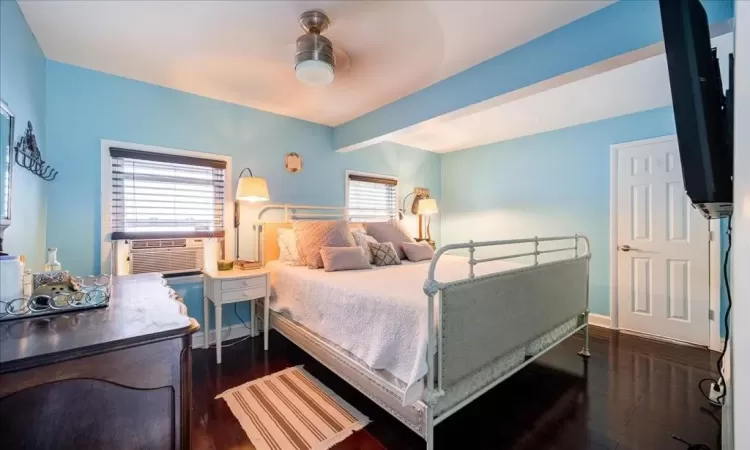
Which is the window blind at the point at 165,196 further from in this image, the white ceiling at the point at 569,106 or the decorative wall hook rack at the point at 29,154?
the white ceiling at the point at 569,106

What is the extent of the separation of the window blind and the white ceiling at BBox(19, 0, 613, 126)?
0.67 metres

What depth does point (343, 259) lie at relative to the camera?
266 cm

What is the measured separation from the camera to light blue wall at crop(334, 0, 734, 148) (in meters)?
1.56

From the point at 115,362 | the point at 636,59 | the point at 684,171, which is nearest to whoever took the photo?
the point at 115,362

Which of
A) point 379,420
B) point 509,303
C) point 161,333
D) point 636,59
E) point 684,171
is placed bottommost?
point 379,420

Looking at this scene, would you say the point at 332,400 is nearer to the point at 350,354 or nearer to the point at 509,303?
the point at 350,354

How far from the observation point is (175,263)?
276 centimetres

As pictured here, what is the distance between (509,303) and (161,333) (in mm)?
1741

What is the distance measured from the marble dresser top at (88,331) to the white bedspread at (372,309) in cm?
96

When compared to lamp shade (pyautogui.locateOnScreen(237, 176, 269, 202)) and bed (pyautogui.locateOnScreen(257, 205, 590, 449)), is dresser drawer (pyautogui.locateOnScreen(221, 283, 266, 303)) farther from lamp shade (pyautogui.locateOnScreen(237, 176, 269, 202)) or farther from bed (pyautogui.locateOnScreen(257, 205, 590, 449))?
lamp shade (pyautogui.locateOnScreen(237, 176, 269, 202))

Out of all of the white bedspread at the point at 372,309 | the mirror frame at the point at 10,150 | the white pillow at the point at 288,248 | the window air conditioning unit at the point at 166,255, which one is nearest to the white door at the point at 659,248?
the white bedspread at the point at 372,309

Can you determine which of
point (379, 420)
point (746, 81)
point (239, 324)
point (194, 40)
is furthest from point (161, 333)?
point (239, 324)

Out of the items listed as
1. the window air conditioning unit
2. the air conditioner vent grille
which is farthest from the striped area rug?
the air conditioner vent grille

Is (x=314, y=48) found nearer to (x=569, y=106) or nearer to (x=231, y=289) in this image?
(x=231, y=289)
